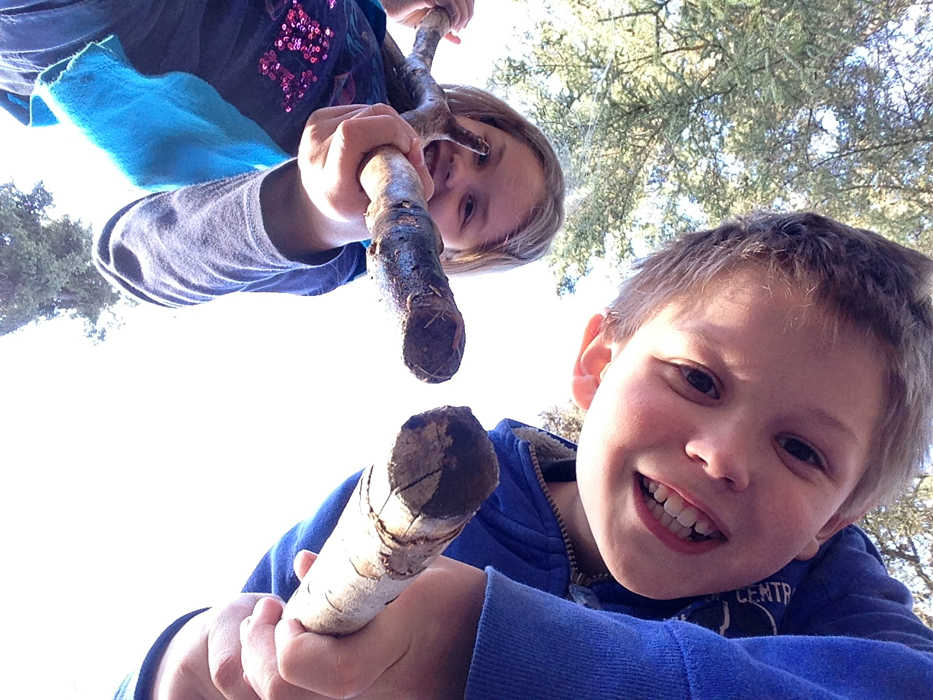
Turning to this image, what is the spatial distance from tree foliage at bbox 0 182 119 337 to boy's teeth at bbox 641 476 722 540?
5245 millimetres

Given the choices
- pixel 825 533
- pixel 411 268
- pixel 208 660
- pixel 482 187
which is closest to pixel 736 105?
pixel 482 187

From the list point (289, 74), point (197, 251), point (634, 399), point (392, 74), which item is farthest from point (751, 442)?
point (392, 74)

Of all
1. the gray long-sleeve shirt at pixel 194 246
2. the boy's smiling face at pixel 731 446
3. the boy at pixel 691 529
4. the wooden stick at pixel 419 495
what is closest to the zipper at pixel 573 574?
the boy at pixel 691 529

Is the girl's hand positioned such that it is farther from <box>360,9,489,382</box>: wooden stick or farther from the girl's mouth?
the girl's mouth

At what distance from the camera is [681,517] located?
1096 mm

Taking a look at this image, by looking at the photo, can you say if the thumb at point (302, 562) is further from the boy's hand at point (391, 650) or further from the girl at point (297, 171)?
the girl at point (297, 171)

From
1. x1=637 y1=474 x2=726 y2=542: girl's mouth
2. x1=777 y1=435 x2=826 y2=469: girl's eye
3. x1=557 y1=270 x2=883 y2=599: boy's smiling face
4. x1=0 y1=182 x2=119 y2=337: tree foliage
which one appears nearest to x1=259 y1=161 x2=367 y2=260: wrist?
x1=557 y1=270 x2=883 y2=599: boy's smiling face

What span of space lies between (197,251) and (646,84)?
3.45 meters

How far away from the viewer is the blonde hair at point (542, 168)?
2.30m

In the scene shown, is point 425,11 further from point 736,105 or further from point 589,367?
point 736,105

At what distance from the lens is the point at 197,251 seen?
5.44ft

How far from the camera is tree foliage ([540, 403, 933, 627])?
408 cm

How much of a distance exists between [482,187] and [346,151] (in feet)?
3.69

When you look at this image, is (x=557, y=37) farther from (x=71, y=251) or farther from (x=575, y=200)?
(x=71, y=251)
